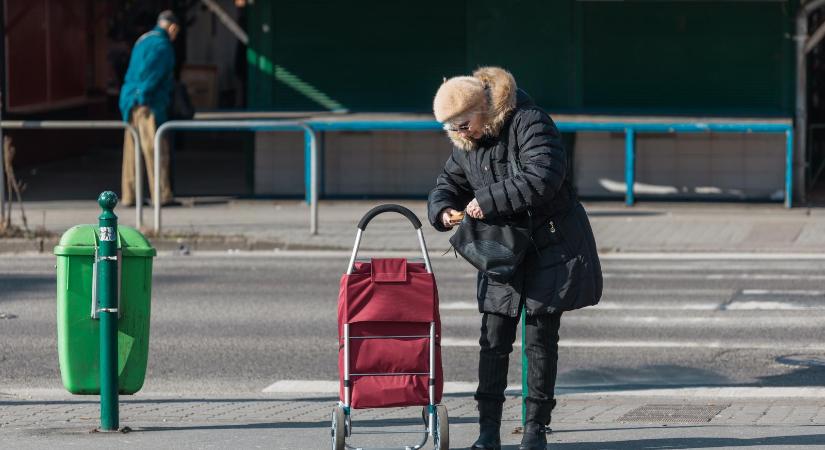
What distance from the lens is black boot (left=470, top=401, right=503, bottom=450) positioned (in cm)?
645

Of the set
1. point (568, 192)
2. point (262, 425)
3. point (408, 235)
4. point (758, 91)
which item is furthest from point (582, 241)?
point (758, 91)

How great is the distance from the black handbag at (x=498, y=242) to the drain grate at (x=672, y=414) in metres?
1.55

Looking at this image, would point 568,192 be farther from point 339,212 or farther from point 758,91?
point 758,91

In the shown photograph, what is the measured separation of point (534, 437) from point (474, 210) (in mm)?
994

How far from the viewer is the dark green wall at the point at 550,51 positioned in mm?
17984

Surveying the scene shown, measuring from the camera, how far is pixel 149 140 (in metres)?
16.8

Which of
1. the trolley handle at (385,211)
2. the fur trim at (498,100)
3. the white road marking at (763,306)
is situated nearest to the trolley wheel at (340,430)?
the trolley handle at (385,211)

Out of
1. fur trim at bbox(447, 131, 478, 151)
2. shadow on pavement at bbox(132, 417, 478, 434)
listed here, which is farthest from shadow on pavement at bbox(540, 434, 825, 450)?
fur trim at bbox(447, 131, 478, 151)

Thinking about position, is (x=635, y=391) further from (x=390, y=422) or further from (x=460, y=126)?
(x=460, y=126)

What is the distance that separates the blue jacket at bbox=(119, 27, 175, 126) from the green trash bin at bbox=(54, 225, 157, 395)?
9.85m

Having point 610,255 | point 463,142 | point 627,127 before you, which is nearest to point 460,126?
point 463,142

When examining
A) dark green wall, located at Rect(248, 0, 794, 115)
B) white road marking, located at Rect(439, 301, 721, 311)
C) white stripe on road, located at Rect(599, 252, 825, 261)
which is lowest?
white road marking, located at Rect(439, 301, 721, 311)

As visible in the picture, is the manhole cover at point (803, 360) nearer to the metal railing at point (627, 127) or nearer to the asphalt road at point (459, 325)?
the asphalt road at point (459, 325)

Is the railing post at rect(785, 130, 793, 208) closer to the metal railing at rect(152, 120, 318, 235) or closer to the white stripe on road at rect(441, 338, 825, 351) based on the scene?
the metal railing at rect(152, 120, 318, 235)
